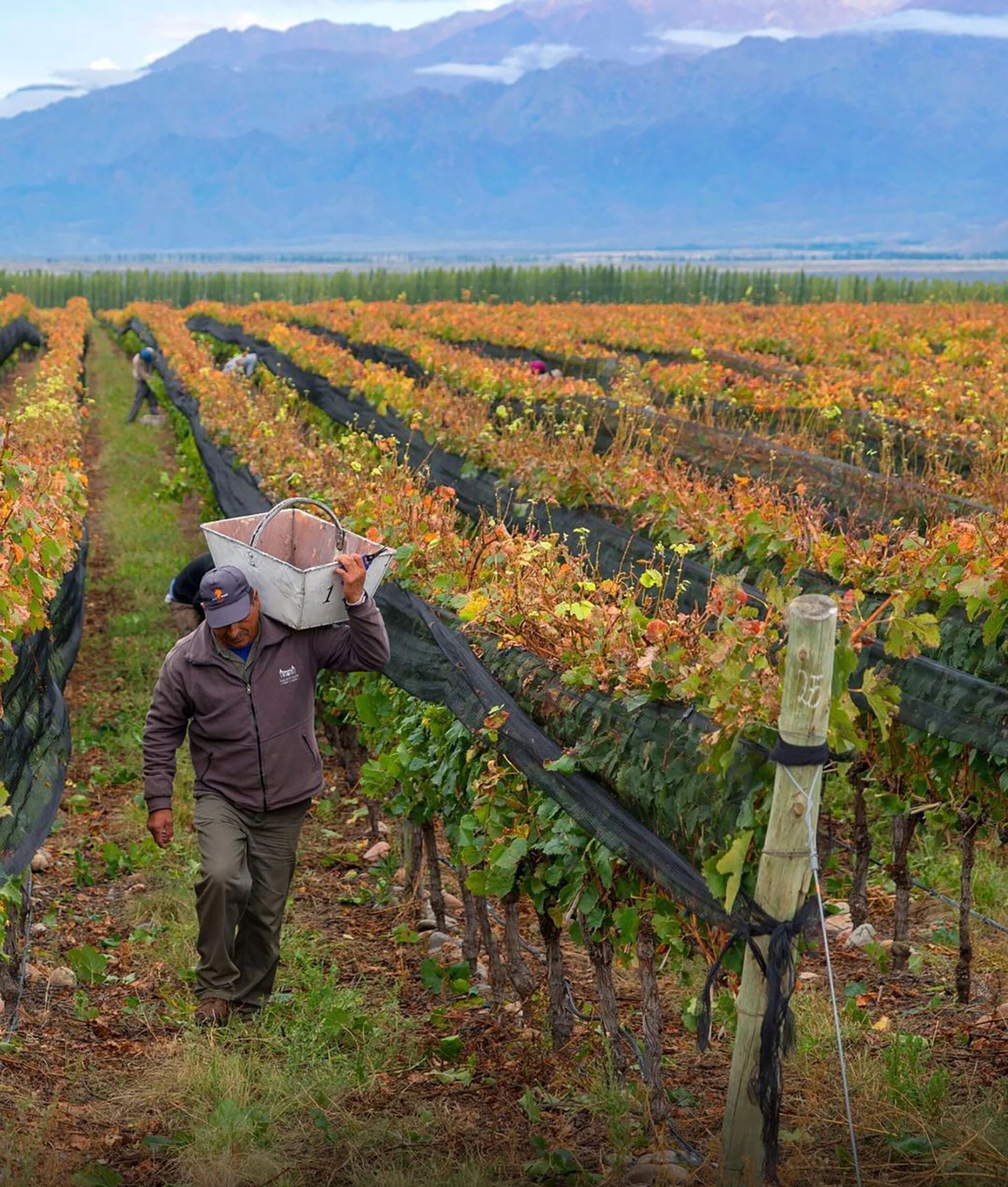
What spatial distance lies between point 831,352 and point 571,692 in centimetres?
2165

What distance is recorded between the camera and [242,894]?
5586 mm

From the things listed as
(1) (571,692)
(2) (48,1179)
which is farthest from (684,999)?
(2) (48,1179)

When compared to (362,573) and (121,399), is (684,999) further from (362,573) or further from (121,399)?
(121,399)

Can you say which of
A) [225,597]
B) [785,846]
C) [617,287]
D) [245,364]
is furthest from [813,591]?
[617,287]

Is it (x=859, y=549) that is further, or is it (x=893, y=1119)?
(x=859, y=549)

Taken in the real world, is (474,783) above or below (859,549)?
below

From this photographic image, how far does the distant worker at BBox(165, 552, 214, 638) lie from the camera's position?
26.7ft

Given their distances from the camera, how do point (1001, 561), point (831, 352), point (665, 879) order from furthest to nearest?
point (831, 352), point (1001, 561), point (665, 879)

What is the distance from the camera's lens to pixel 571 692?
194 inches

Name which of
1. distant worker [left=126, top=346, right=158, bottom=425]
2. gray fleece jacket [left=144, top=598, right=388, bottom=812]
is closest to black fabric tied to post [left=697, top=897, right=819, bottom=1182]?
gray fleece jacket [left=144, top=598, right=388, bottom=812]

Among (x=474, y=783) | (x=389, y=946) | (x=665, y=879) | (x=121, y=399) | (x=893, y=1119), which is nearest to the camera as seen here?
(x=665, y=879)

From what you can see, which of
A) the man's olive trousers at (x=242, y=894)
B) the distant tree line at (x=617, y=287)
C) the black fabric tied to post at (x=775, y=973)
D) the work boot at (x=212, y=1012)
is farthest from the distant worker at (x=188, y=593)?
the distant tree line at (x=617, y=287)

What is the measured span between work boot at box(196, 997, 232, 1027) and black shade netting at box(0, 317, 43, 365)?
3250 cm

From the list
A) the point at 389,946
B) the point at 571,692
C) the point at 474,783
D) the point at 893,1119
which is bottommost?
the point at 389,946
